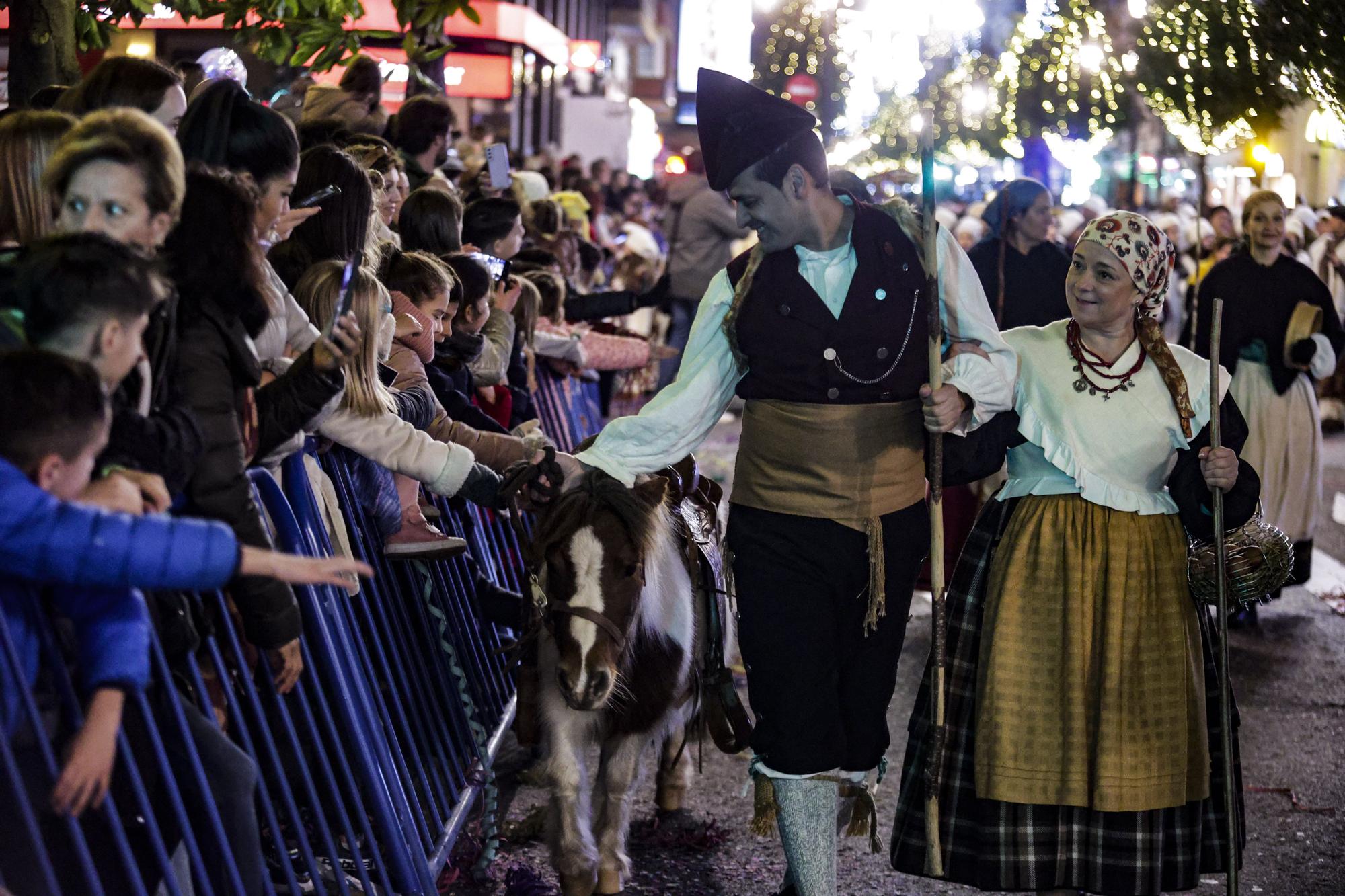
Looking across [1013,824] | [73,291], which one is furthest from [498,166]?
[73,291]

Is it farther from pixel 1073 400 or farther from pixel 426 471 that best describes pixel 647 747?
pixel 1073 400

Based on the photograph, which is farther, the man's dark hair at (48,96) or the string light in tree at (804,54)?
the string light in tree at (804,54)

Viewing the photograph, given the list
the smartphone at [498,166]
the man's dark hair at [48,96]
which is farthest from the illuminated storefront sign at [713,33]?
the man's dark hair at [48,96]

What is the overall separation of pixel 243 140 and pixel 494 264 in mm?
3005

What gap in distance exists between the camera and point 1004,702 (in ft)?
14.5

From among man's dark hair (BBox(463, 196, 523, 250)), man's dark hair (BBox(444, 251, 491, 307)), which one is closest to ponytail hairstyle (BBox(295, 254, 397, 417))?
man's dark hair (BBox(444, 251, 491, 307))

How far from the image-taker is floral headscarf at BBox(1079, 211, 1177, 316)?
450 cm

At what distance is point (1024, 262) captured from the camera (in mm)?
8633

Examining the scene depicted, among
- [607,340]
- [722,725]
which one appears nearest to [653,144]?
[607,340]

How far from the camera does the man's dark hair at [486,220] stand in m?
7.96

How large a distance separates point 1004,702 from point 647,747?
3.83 ft

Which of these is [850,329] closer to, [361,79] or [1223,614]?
[1223,614]

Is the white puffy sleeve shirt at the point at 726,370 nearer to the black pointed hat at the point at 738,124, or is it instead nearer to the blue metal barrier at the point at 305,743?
the black pointed hat at the point at 738,124

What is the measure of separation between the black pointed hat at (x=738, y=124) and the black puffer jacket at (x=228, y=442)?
4.70ft
